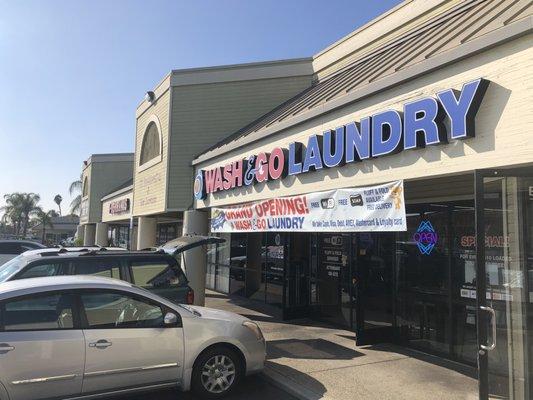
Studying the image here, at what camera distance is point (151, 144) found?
1884 centimetres

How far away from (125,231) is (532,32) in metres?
35.8

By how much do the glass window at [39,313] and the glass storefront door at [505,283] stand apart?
4.37 meters

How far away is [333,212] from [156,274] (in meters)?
3.17

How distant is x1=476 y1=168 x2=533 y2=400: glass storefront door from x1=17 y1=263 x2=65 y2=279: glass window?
5867 mm

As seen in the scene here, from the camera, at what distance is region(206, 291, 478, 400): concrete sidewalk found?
639 cm

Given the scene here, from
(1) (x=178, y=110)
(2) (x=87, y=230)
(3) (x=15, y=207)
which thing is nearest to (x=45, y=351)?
(1) (x=178, y=110)

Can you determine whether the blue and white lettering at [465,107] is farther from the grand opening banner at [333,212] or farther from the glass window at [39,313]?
Answer: the glass window at [39,313]

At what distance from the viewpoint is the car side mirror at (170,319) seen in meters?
5.94

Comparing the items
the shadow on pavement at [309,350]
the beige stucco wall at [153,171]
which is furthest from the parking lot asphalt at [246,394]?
the beige stucco wall at [153,171]

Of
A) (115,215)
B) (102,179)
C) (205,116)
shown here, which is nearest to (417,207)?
(205,116)

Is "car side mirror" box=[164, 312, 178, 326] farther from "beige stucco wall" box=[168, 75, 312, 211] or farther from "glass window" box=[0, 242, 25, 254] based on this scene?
"glass window" box=[0, 242, 25, 254]

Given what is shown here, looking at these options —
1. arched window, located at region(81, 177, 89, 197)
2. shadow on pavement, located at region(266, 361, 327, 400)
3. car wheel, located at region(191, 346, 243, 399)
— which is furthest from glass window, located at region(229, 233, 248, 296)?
arched window, located at region(81, 177, 89, 197)

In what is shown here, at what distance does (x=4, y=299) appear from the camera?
5238mm

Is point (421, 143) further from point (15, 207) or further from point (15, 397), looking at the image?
point (15, 207)
